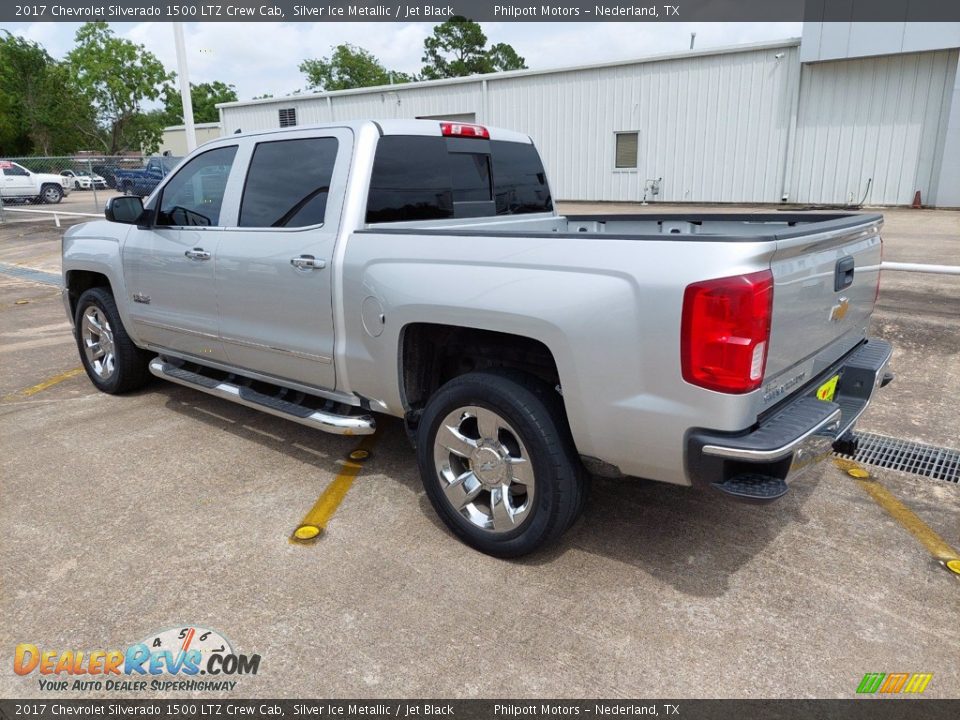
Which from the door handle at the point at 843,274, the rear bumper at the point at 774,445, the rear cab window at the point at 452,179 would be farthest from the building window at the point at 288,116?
the rear bumper at the point at 774,445

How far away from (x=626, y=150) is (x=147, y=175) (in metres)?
17.5

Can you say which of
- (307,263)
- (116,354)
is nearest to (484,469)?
(307,263)

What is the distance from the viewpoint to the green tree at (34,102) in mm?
54594

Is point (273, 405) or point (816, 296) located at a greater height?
Result: point (816, 296)

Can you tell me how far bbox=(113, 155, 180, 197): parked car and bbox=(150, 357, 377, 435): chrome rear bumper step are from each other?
22.4 meters

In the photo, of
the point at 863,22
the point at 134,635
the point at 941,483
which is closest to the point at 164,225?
the point at 134,635

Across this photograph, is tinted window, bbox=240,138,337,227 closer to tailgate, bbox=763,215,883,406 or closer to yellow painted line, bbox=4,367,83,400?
tailgate, bbox=763,215,883,406

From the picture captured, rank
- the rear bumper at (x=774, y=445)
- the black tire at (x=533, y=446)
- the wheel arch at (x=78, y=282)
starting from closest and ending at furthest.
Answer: the rear bumper at (x=774, y=445)
the black tire at (x=533, y=446)
the wheel arch at (x=78, y=282)

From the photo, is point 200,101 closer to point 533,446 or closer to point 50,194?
point 50,194

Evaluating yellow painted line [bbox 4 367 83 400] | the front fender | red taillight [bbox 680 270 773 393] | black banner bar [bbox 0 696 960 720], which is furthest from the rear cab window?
yellow painted line [bbox 4 367 83 400]

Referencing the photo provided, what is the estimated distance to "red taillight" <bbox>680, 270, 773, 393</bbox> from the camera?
7.72 feet

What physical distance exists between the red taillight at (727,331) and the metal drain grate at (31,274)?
450 inches

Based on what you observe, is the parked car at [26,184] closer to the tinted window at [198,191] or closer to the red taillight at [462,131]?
the tinted window at [198,191]

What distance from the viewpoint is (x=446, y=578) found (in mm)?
3061
